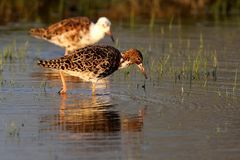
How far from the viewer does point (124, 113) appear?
11172mm

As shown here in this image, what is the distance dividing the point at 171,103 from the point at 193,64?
3.30 meters

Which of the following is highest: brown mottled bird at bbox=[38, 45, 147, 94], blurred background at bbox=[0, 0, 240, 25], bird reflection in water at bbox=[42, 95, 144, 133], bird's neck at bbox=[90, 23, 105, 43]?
blurred background at bbox=[0, 0, 240, 25]

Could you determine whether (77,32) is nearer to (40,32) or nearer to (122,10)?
(40,32)

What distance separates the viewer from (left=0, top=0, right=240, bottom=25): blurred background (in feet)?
72.6

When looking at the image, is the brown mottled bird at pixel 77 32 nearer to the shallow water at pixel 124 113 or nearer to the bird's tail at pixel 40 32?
the bird's tail at pixel 40 32

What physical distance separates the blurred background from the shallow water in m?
5.10

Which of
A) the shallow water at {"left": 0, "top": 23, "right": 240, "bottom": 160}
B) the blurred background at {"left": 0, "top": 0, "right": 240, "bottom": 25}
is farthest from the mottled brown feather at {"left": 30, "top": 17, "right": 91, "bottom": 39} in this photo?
the blurred background at {"left": 0, "top": 0, "right": 240, "bottom": 25}

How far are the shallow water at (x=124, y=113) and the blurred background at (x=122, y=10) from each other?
5105 millimetres

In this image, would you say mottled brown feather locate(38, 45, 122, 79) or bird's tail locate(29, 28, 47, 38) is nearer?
mottled brown feather locate(38, 45, 122, 79)

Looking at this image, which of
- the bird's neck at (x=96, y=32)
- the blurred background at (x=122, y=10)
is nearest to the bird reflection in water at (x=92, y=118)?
the bird's neck at (x=96, y=32)

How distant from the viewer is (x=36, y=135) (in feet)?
32.0

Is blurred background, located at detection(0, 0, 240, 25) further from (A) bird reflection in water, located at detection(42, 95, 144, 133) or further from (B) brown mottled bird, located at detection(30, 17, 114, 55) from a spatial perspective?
(A) bird reflection in water, located at detection(42, 95, 144, 133)

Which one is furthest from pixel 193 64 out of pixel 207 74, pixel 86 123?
pixel 86 123

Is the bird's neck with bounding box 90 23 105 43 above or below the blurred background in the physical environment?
below
